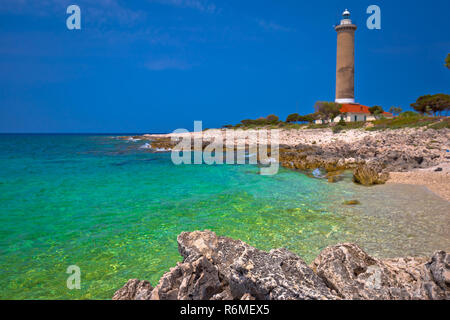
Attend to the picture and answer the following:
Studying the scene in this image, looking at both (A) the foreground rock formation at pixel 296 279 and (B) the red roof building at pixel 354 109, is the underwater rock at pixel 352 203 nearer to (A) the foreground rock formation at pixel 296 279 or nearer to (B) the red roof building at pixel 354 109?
(A) the foreground rock formation at pixel 296 279

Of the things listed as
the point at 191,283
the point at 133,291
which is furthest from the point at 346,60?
the point at 133,291

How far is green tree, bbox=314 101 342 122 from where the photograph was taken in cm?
6216

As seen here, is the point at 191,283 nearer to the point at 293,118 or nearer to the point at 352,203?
the point at 352,203

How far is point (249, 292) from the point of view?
11.6 ft

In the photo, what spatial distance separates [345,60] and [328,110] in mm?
21792

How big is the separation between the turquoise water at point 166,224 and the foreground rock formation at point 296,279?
8.37 feet

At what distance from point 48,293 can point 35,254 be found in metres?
2.69

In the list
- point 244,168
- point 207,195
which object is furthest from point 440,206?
point 244,168

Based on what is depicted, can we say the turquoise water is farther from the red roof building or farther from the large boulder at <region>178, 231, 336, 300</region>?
the red roof building

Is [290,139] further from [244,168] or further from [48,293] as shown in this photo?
[48,293]

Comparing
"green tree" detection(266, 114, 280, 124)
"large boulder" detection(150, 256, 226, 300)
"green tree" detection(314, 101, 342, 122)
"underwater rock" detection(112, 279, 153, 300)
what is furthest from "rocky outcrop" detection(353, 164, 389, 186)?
"green tree" detection(266, 114, 280, 124)

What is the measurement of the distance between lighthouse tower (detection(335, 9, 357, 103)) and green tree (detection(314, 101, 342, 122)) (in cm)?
1313

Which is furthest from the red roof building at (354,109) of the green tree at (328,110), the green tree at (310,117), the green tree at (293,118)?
the green tree at (293,118)

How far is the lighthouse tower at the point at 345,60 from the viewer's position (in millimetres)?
73062
